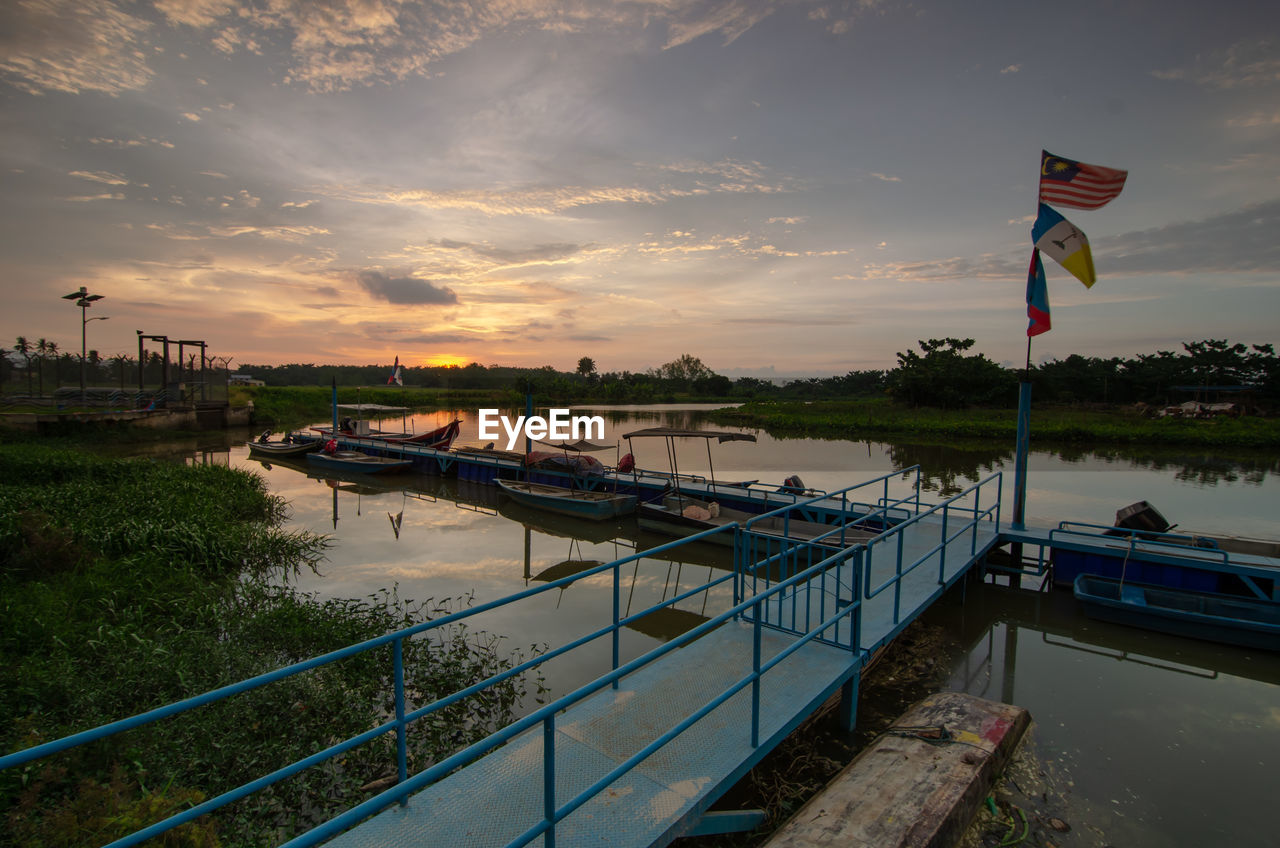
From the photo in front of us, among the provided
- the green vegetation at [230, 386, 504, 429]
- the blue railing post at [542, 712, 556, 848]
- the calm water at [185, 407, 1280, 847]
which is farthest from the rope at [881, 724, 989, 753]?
the green vegetation at [230, 386, 504, 429]

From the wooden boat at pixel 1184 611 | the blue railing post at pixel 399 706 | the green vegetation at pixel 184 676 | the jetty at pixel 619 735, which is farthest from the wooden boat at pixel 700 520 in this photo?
the blue railing post at pixel 399 706

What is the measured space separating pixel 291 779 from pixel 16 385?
131 feet

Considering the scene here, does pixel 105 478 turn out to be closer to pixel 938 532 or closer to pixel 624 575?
pixel 624 575

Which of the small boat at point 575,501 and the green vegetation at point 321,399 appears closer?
the small boat at point 575,501

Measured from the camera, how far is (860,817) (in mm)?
3770

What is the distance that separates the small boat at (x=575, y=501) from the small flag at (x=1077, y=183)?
33.7 ft

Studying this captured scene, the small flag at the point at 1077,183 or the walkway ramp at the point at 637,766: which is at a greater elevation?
the small flag at the point at 1077,183

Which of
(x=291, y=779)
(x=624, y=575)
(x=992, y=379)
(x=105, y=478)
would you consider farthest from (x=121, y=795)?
(x=992, y=379)

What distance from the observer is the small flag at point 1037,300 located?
9406 mm

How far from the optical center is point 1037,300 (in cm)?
952

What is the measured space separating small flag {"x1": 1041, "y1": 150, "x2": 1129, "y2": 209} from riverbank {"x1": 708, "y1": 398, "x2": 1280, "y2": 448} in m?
28.6

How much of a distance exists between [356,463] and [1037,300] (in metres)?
20.9

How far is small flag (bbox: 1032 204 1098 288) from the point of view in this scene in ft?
29.3

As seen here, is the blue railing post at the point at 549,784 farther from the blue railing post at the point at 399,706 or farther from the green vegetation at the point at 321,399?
the green vegetation at the point at 321,399
